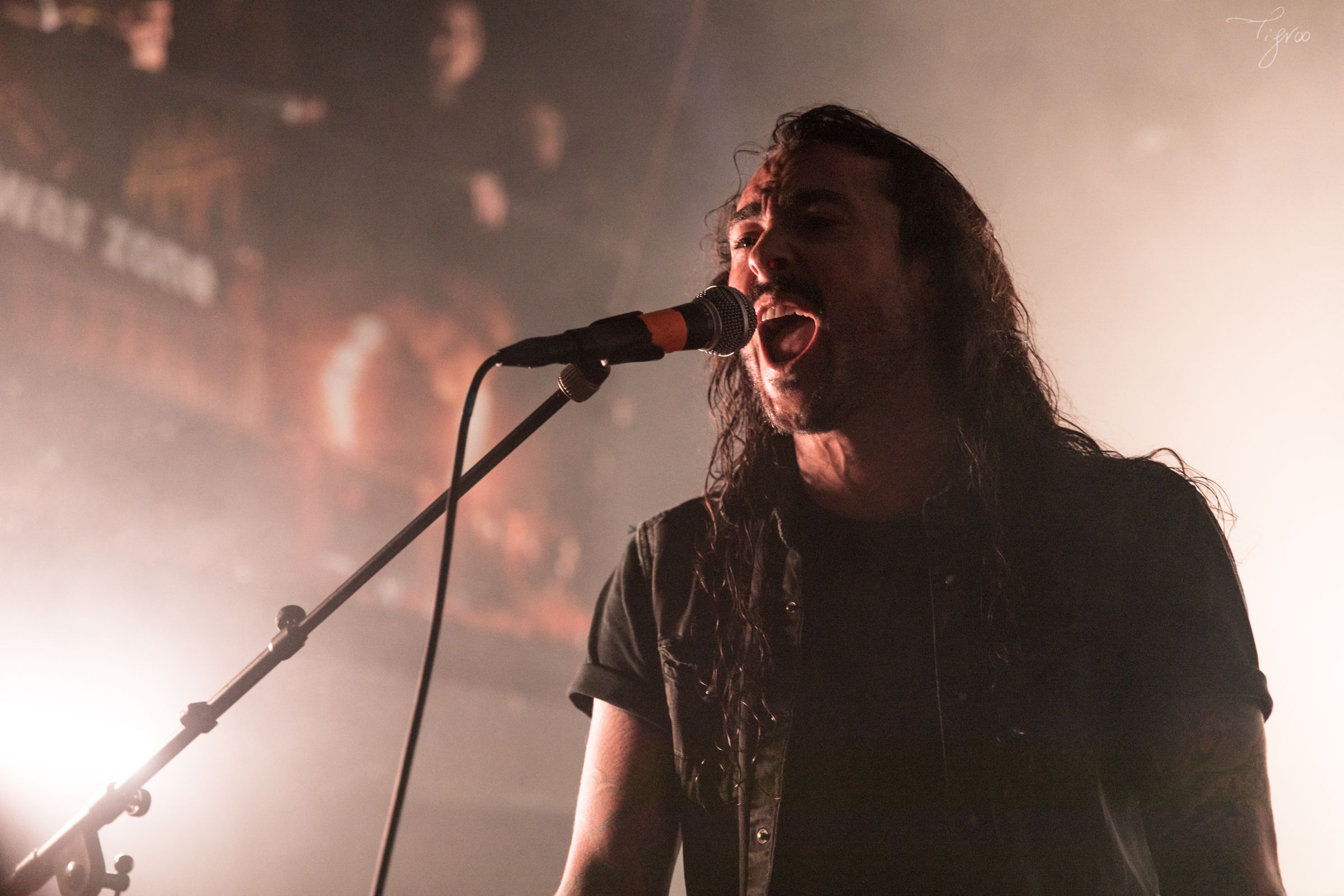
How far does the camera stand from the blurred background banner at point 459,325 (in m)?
3.00

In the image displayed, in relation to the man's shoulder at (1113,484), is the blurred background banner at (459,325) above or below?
above

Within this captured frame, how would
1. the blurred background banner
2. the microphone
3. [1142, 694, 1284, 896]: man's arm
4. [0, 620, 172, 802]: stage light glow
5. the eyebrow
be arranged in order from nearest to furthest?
the microphone < [1142, 694, 1284, 896]: man's arm < the eyebrow < the blurred background banner < [0, 620, 172, 802]: stage light glow

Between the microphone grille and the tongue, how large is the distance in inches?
14.5

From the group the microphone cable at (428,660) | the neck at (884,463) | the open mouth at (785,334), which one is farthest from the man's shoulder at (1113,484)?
the microphone cable at (428,660)

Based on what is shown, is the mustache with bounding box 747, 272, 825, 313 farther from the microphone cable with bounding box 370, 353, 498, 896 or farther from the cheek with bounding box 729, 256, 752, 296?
the microphone cable with bounding box 370, 353, 498, 896

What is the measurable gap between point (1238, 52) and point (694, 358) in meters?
2.38

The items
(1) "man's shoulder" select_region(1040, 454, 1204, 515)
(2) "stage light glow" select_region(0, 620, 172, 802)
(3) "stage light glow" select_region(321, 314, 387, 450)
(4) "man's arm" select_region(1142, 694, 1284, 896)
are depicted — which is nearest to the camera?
(4) "man's arm" select_region(1142, 694, 1284, 896)

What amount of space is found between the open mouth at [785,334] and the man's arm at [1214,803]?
34.4 inches

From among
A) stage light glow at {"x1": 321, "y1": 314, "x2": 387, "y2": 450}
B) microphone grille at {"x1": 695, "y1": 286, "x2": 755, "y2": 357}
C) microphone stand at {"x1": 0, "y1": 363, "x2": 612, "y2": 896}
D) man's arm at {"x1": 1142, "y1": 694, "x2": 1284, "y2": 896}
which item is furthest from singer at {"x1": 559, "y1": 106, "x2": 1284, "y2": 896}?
stage light glow at {"x1": 321, "y1": 314, "x2": 387, "y2": 450}

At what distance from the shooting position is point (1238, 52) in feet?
9.75

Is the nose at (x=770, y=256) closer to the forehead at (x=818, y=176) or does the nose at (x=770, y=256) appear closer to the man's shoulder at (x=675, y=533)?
the forehead at (x=818, y=176)

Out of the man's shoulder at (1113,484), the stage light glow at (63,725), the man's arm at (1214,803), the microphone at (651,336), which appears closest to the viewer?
the microphone at (651,336)

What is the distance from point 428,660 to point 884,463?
3.42 feet

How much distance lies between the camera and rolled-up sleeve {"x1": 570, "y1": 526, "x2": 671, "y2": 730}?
1.74 meters
